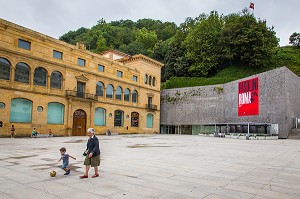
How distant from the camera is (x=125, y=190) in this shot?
6031mm

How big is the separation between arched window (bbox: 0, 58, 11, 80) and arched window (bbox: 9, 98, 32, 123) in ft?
8.96

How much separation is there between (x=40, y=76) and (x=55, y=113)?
5.04 metres

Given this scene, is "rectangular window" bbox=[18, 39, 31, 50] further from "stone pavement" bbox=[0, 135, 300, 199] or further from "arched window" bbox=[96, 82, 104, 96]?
"stone pavement" bbox=[0, 135, 300, 199]

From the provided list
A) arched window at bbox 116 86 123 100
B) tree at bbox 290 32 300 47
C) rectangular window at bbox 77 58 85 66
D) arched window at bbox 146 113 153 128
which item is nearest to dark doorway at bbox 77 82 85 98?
rectangular window at bbox 77 58 85 66

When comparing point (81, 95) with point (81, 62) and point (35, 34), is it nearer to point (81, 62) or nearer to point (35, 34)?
point (81, 62)

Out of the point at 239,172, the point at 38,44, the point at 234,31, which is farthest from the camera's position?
the point at 234,31

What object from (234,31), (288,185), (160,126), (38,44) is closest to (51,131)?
(38,44)

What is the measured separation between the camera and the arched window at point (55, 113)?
3130 cm

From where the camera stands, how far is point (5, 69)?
89.5ft

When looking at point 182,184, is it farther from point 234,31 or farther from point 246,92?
point 234,31

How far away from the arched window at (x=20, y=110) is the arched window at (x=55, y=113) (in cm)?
262

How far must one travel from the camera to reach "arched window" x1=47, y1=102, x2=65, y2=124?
103ft

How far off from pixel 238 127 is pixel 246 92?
216 inches

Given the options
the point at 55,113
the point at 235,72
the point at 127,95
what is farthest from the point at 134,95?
the point at 235,72
